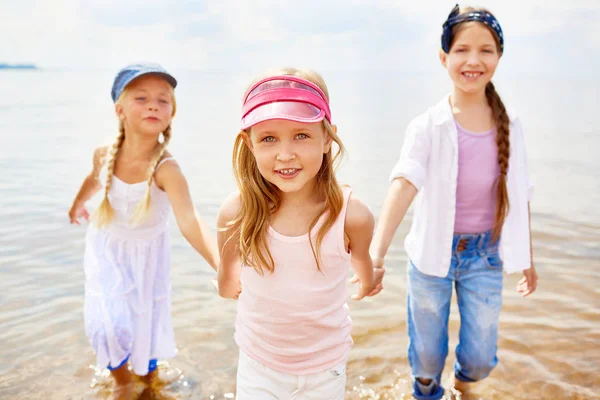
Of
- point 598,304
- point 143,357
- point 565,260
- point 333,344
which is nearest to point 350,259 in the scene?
point 333,344

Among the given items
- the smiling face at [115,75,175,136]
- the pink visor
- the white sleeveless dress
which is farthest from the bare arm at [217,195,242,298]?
the smiling face at [115,75,175,136]

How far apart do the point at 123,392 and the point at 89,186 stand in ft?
4.69

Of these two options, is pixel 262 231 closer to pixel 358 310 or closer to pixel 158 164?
pixel 158 164

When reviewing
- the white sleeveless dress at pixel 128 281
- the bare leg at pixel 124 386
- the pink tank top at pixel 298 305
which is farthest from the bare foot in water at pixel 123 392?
the pink tank top at pixel 298 305

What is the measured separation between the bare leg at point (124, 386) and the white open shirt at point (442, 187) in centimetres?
202

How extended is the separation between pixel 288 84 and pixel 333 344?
1102 mm

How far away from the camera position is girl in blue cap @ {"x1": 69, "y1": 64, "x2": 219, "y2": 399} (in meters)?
3.37

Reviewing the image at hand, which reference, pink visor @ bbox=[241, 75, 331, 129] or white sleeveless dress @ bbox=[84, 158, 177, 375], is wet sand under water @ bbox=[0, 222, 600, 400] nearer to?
white sleeveless dress @ bbox=[84, 158, 177, 375]

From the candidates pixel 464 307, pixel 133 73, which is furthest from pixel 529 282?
pixel 133 73

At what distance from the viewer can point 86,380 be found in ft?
13.4

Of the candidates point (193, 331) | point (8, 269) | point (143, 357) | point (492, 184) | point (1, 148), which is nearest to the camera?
point (492, 184)

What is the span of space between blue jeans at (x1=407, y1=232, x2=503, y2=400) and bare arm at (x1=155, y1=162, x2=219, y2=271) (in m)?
1.19

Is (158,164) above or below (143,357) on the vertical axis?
above

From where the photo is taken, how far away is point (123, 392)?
149 inches
